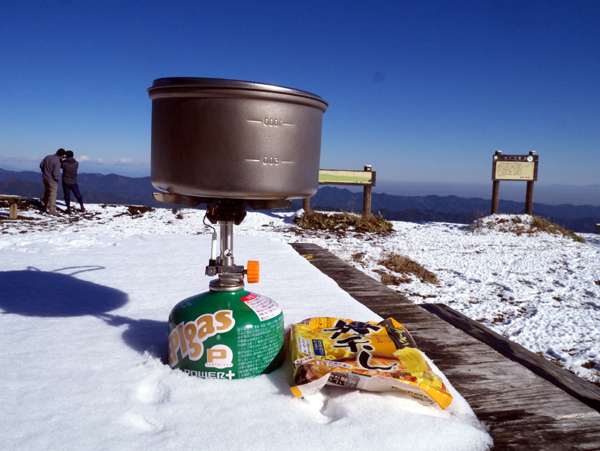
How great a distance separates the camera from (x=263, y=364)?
1.42 metres

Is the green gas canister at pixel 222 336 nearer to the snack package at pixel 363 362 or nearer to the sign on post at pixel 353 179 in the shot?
the snack package at pixel 363 362

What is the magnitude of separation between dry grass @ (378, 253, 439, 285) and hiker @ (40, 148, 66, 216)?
23.8 ft

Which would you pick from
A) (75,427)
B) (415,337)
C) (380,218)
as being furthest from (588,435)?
(380,218)

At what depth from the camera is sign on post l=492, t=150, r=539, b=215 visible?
10531mm

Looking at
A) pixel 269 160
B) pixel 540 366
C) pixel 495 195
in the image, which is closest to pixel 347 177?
pixel 495 195

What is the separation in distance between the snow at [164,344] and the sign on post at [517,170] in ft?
18.3

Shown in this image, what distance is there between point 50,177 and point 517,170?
11634mm

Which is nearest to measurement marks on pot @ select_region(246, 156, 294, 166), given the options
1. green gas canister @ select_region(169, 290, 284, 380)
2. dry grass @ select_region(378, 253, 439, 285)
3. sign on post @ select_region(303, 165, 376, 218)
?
green gas canister @ select_region(169, 290, 284, 380)

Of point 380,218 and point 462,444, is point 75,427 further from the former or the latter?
point 380,218

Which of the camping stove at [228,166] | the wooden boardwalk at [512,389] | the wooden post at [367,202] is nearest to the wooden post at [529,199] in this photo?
the wooden post at [367,202]

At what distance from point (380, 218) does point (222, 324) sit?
8.13m

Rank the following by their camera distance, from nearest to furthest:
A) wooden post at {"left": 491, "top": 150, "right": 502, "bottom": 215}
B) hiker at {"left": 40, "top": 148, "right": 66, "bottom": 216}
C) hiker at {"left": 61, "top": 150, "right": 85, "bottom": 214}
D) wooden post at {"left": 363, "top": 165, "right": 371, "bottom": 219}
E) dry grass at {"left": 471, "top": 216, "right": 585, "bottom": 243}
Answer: hiker at {"left": 40, "top": 148, "right": 66, "bottom": 216} < dry grass at {"left": 471, "top": 216, "right": 585, "bottom": 243} < hiker at {"left": 61, "top": 150, "right": 85, "bottom": 214} < wooden post at {"left": 363, "top": 165, "right": 371, "bottom": 219} < wooden post at {"left": 491, "top": 150, "right": 502, "bottom": 215}

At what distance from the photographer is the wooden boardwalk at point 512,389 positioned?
43.3 inches

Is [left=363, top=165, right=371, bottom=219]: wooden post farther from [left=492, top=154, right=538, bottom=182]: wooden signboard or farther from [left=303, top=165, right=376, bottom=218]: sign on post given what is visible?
[left=492, top=154, right=538, bottom=182]: wooden signboard
